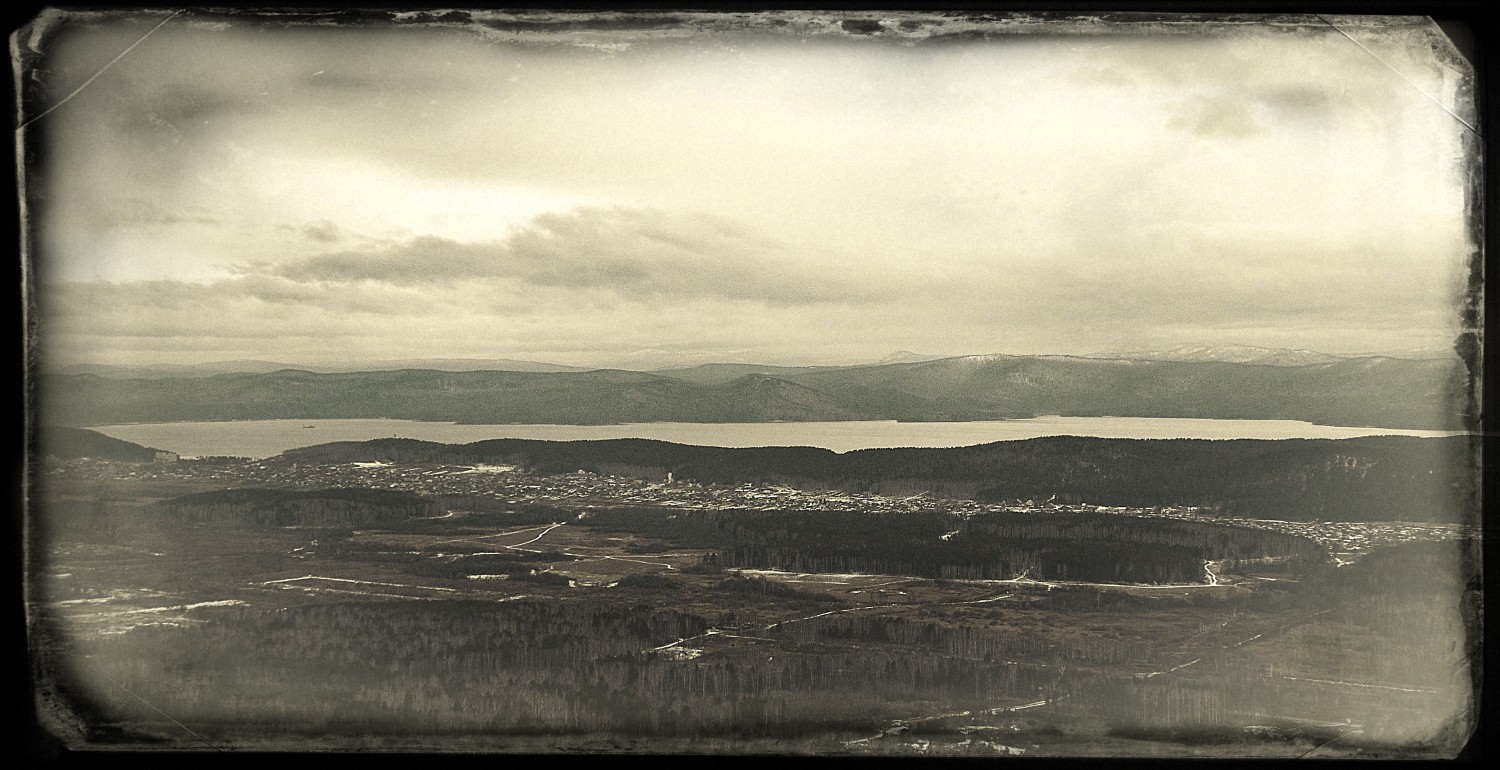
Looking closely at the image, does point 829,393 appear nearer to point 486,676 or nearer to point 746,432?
point 746,432

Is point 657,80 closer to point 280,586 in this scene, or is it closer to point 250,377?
point 250,377

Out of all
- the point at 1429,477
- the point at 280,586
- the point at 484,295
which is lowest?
the point at 280,586

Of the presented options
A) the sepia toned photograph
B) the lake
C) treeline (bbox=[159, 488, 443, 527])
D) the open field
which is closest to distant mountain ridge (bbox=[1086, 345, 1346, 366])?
the sepia toned photograph

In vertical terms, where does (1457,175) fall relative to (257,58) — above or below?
below

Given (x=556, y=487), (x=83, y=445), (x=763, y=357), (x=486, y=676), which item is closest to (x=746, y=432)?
(x=763, y=357)

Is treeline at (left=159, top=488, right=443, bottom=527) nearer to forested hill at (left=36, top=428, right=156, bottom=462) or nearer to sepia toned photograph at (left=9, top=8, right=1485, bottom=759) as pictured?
sepia toned photograph at (left=9, top=8, right=1485, bottom=759)

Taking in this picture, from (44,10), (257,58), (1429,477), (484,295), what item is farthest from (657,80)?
(1429,477)
